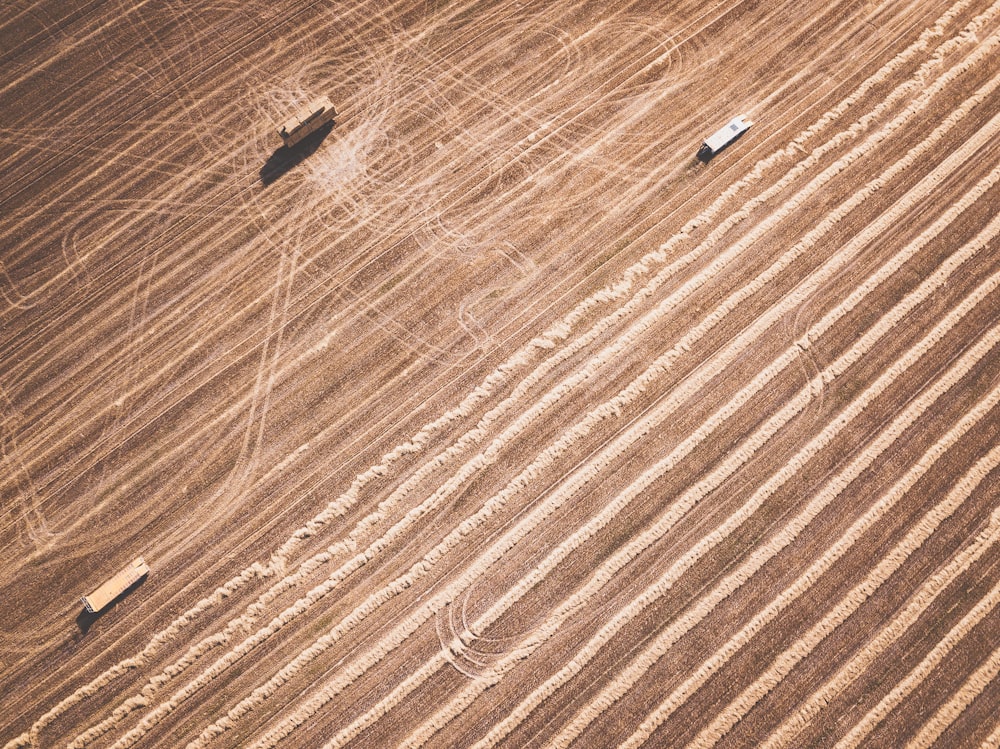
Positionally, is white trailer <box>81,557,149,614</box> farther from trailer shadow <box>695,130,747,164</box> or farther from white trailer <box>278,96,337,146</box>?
trailer shadow <box>695,130,747,164</box>

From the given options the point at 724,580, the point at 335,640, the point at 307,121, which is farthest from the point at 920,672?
the point at 307,121

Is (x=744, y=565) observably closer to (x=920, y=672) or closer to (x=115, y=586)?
(x=920, y=672)

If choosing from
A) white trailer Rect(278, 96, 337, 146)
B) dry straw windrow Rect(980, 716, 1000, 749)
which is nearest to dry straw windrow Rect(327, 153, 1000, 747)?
dry straw windrow Rect(980, 716, 1000, 749)

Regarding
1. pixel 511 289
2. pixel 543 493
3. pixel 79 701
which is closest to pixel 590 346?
pixel 511 289

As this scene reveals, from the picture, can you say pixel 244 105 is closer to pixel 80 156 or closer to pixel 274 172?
pixel 274 172

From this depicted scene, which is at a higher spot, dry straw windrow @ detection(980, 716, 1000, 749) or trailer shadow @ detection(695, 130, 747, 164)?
trailer shadow @ detection(695, 130, 747, 164)
